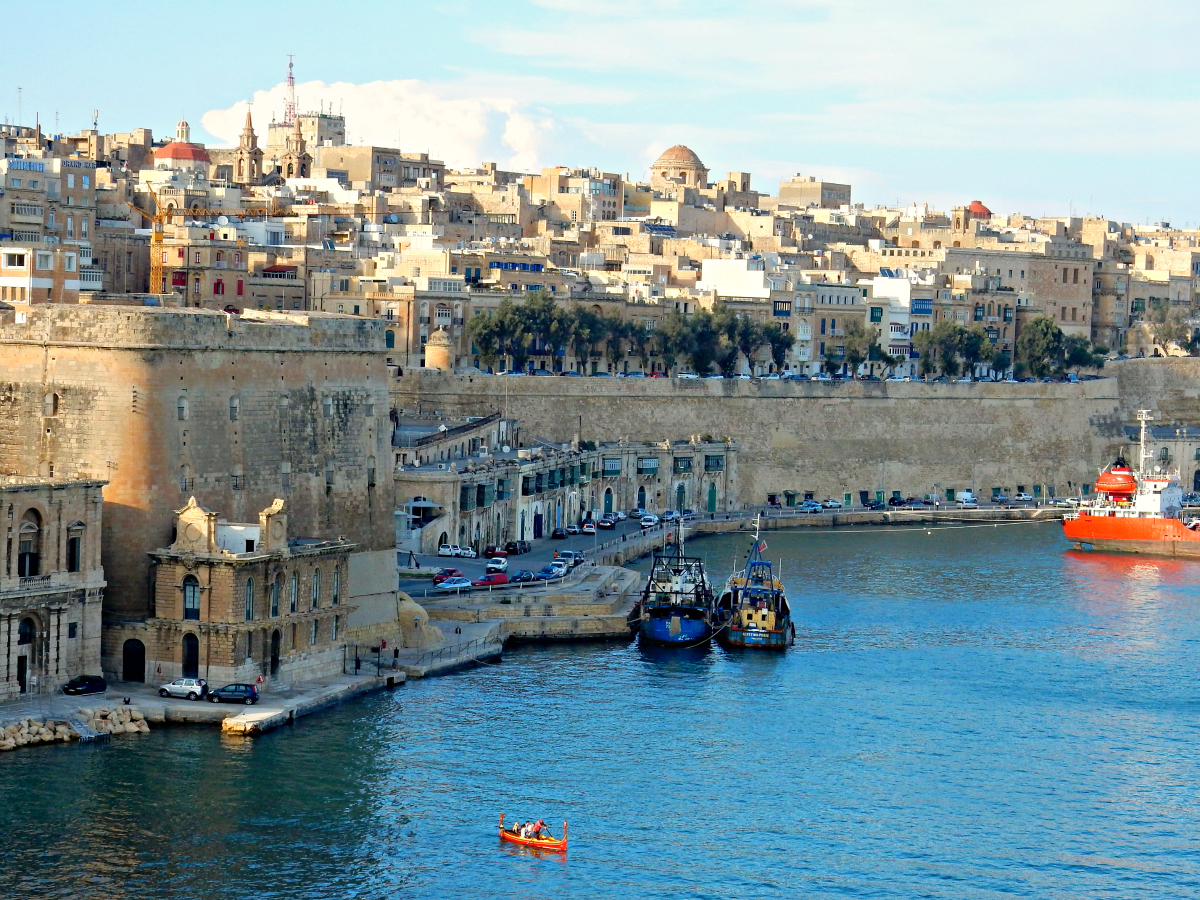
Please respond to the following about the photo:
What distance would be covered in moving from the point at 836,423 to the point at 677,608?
3036 centimetres

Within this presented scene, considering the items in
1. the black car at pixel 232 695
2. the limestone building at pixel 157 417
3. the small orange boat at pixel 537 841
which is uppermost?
the limestone building at pixel 157 417

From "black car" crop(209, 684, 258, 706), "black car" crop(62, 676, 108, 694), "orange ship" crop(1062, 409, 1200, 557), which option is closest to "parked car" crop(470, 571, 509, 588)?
"black car" crop(209, 684, 258, 706)

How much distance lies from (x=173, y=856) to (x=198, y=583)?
722cm

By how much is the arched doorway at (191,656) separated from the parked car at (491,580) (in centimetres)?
1086

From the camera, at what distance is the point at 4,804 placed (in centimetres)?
2958

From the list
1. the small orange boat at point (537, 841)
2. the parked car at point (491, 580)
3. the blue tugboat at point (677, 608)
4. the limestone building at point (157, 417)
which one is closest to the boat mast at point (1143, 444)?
the blue tugboat at point (677, 608)

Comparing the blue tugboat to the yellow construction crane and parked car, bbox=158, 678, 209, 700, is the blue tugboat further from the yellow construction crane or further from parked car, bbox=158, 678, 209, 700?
the yellow construction crane

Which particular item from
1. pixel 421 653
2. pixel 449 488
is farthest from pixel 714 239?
pixel 421 653

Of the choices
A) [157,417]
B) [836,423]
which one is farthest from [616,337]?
[157,417]

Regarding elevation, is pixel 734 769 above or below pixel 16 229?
below

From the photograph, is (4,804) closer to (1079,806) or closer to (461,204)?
(1079,806)

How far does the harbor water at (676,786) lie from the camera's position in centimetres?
2828

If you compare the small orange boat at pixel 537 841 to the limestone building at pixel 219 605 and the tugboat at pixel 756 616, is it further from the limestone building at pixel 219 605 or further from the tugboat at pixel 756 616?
the tugboat at pixel 756 616

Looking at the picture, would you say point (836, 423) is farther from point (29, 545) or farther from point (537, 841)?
point (537, 841)
